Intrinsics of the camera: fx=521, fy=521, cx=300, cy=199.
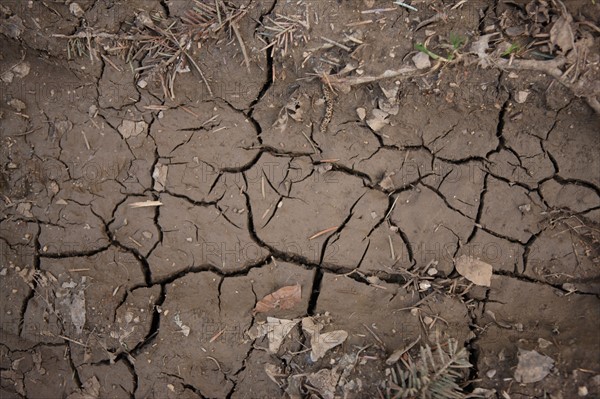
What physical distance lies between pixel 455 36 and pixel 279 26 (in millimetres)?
1009

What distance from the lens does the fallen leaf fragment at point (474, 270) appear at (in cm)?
296

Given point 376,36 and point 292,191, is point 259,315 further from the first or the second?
point 376,36

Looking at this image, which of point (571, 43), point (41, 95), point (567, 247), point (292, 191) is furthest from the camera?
point (41, 95)

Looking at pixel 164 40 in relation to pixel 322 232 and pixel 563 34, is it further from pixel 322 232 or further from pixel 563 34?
pixel 563 34

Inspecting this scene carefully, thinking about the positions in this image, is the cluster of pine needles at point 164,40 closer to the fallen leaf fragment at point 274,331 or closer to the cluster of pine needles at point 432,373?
the fallen leaf fragment at point 274,331

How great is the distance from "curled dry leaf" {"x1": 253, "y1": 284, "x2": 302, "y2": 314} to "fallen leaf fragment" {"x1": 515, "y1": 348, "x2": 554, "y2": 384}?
48.8 inches

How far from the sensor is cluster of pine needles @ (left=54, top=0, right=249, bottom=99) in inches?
124

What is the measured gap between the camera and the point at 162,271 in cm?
315

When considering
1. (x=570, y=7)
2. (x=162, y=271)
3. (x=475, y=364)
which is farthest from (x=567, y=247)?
(x=162, y=271)

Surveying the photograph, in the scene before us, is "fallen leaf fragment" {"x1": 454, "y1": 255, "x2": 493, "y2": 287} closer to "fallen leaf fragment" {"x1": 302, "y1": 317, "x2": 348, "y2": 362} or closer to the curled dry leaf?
"fallen leaf fragment" {"x1": 302, "y1": 317, "x2": 348, "y2": 362}

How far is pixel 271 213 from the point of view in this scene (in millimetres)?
3152

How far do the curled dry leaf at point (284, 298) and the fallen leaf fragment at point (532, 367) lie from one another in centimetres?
124

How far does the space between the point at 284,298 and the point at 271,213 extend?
0.51 metres

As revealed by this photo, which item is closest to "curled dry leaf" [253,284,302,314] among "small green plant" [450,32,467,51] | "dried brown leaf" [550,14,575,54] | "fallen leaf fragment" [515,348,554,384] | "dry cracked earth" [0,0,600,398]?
"dry cracked earth" [0,0,600,398]
